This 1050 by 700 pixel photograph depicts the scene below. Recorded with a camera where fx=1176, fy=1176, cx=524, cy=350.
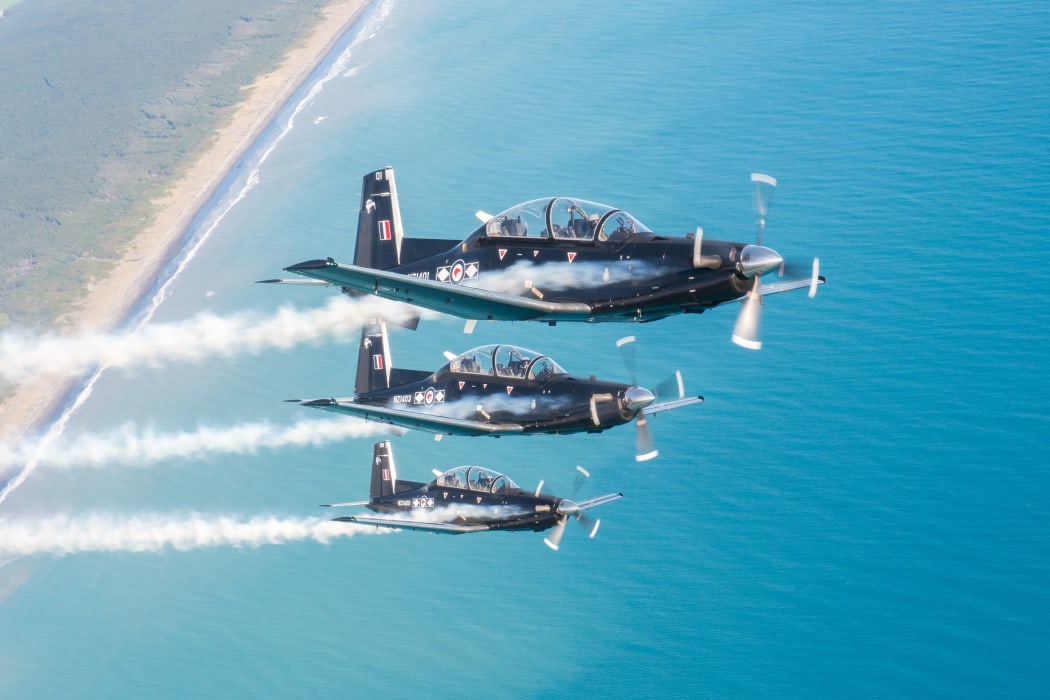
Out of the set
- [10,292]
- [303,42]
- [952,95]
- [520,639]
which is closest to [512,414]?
[520,639]

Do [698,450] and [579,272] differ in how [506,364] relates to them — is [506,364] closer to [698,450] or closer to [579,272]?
[579,272]

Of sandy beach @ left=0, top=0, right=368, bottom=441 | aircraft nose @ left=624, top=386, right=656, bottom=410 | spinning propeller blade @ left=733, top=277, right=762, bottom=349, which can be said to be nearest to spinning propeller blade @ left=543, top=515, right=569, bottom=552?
aircraft nose @ left=624, top=386, right=656, bottom=410

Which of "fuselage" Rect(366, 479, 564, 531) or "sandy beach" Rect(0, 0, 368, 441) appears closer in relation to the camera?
"fuselage" Rect(366, 479, 564, 531)

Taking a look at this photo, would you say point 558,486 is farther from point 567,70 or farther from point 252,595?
point 567,70

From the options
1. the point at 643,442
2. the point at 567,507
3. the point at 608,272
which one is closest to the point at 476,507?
the point at 567,507

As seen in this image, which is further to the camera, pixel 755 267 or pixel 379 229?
pixel 379 229

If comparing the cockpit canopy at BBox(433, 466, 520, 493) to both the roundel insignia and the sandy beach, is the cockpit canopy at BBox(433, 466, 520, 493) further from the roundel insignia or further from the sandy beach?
the sandy beach

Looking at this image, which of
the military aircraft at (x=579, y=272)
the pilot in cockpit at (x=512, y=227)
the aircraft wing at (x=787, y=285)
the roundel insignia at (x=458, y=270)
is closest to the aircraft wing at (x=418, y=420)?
the military aircraft at (x=579, y=272)
